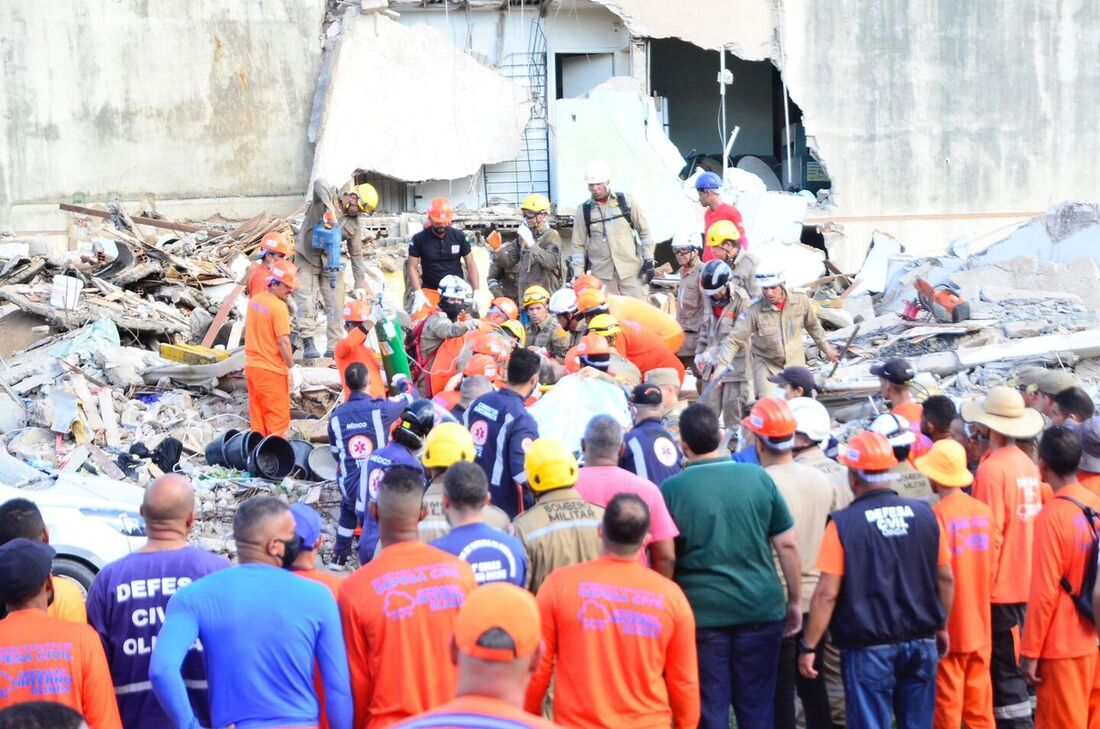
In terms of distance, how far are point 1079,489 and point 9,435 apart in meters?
10.2

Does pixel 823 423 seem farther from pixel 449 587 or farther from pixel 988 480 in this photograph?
pixel 449 587

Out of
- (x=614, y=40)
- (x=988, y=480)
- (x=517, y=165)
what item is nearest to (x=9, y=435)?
(x=988, y=480)

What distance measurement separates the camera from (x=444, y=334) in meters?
10.5

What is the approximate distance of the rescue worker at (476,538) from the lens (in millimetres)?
4938

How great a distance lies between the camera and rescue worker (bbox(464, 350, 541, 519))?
7215 millimetres

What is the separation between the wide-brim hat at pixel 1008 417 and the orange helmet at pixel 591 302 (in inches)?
161

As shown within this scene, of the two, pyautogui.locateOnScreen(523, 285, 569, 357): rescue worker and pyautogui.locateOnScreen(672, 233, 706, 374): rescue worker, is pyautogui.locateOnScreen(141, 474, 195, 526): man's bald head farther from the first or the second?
pyautogui.locateOnScreen(672, 233, 706, 374): rescue worker

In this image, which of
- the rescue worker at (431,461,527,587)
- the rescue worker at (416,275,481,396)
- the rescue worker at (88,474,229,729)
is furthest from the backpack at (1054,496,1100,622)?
the rescue worker at (416,275,481,396)

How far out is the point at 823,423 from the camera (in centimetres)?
646

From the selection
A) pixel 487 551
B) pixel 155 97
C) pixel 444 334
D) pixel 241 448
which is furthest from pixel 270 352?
pixel 155 97

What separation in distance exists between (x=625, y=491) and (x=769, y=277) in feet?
15.2

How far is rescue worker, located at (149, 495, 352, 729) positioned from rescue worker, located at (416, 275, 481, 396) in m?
5.87

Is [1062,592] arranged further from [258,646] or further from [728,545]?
[258,646]

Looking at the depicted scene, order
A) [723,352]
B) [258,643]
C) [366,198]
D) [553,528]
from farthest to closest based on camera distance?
[366,198] → [723,352] → [553,528] → [258,643]
